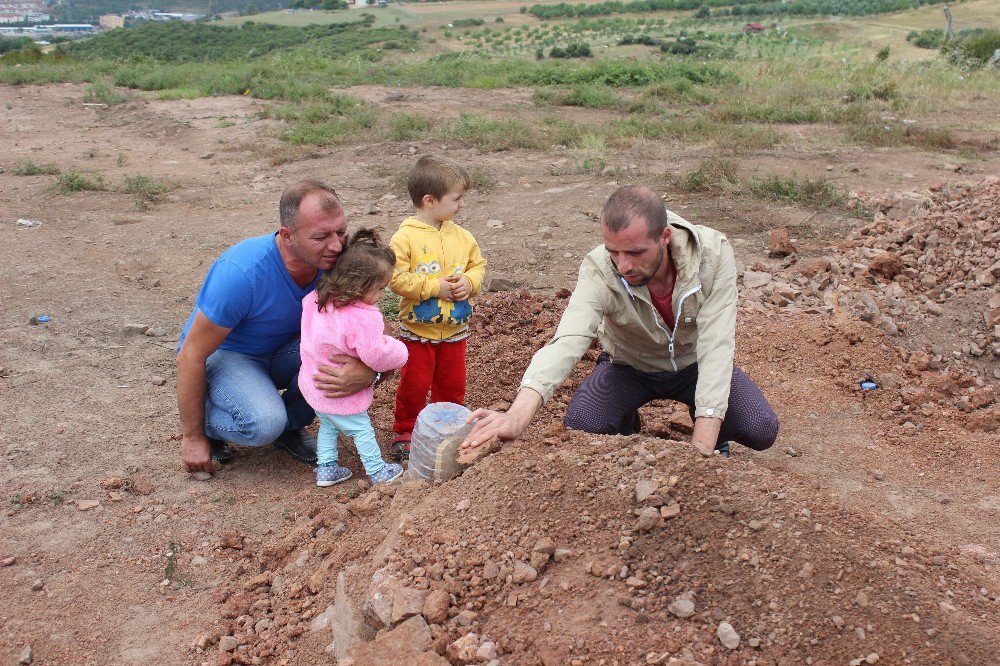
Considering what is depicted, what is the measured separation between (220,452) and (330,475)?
2.13 ft

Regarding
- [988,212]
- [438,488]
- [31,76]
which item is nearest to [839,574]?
[438,488]

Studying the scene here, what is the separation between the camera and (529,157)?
401 inches

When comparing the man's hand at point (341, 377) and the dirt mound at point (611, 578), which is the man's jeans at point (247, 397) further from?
the dirt mound at point (611, 578)

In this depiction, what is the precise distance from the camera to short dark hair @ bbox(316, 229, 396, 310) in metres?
3.51

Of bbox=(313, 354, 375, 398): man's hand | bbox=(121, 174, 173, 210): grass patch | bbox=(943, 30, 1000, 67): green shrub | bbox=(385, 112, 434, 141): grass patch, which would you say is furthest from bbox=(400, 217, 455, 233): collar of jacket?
bbox=(943, 30, 1000, 67): green shrub

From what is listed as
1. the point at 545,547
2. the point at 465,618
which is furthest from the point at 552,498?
the point at 465,618

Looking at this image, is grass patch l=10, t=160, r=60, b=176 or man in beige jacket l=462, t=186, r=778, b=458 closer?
man in beige jacket l=462, t=186, r=778, b=458

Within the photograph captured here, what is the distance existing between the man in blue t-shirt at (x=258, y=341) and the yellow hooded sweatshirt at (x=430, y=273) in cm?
30

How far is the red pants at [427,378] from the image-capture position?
4.10 meters

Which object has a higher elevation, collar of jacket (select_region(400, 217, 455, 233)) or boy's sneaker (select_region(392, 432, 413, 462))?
collar of jacket (select_region(400, 217, 455, 233))

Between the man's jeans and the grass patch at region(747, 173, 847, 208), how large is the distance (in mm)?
5394

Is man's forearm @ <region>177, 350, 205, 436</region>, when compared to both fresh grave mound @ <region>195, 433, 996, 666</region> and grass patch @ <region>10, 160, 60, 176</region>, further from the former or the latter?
grass patch @ <region>10, 160, 60, 176</region>

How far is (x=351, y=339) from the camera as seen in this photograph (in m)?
3.65

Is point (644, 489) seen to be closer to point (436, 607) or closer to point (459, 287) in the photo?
point (436, 607)
